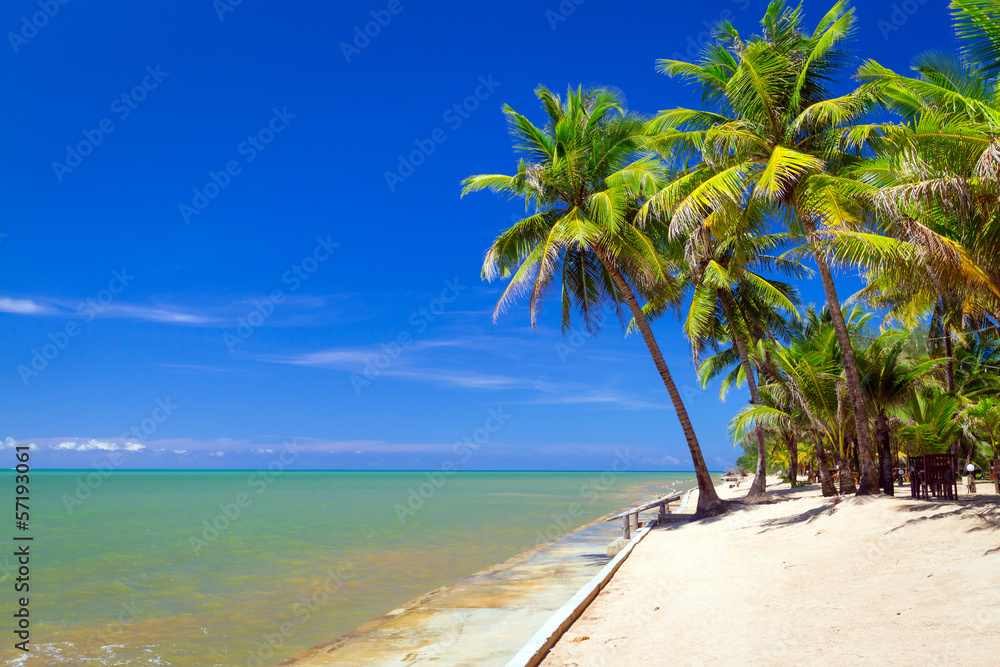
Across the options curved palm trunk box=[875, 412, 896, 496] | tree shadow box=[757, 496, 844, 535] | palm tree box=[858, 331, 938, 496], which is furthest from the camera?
palm tree box=[858, 331, 938, 496]

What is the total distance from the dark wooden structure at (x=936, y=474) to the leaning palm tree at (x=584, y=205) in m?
5.60

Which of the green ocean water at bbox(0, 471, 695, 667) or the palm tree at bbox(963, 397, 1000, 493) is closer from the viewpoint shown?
the green ocean water at bbox(0, 471, 695, 667)

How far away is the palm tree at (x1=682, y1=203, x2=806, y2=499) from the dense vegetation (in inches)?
4.1

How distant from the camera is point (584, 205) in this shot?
55.3 ft

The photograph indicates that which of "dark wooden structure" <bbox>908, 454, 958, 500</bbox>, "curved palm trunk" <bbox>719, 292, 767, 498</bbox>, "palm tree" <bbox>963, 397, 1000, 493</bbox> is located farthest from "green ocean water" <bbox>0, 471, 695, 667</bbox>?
"palm tree" <bbox>963, 397, 1000, 493</bbox>

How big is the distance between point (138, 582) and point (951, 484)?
16.3 m

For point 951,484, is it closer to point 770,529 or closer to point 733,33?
point 770,529

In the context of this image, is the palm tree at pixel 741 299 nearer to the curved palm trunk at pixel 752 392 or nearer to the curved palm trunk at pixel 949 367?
the curved palm trunk at pixel 752 392

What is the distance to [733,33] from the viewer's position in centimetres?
1490

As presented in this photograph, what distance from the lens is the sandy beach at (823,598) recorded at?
16.3 ft

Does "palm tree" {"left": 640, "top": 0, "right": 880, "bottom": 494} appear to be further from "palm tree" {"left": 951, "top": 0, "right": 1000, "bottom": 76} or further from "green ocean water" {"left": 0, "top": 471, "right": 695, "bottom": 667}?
"green ocean water" {"left": 0, "top": 471, "right": 695, "bottom": 667}

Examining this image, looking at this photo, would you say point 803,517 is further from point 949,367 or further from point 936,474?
point 949,367

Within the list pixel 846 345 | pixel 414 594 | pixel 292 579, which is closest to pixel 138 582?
pixel 292 579

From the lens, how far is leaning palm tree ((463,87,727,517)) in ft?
53.4
